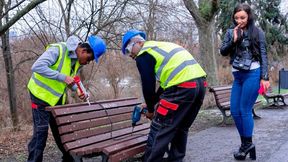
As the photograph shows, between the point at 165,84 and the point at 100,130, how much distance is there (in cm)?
119

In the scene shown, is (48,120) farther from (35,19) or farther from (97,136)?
(35,19)

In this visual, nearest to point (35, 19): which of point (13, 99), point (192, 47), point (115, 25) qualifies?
point (115, 25)

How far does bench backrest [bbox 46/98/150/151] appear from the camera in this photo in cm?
447

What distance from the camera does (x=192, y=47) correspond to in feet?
73.2

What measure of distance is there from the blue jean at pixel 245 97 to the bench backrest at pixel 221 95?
308cm

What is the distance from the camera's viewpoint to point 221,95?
8.61 m

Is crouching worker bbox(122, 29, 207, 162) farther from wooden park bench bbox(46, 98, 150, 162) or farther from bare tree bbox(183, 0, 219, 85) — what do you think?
bare tree bbox(183, 0, 219, 85)

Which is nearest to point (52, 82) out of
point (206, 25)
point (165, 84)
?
point (165, 84)

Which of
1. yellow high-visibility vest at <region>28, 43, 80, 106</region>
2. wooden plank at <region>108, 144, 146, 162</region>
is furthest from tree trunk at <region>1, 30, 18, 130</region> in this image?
wooden plank at <region>108, 144, 146, 162</region>

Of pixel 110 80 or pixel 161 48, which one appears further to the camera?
pixel 110 80

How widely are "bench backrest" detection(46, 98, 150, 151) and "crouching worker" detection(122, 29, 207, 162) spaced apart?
0.82 meters

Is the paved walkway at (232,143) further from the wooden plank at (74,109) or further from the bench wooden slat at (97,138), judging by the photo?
the wooden plank at (74,109)

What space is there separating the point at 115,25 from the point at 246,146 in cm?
600

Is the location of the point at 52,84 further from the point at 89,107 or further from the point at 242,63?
the point at 242,63
